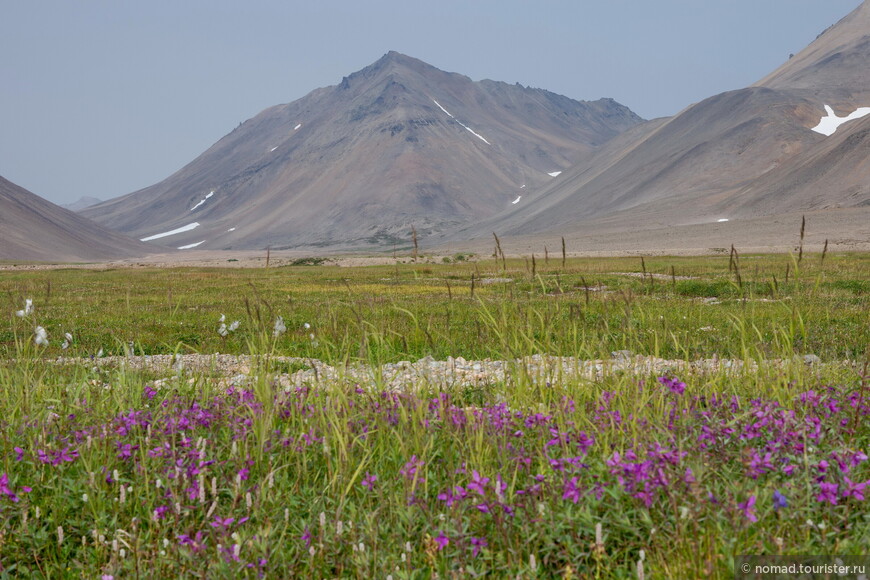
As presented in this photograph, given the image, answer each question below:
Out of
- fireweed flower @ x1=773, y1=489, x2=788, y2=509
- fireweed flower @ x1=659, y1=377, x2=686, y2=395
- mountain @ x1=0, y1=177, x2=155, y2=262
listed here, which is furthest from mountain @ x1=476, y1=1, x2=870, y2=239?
fireweed flower @ x1=773, y1=489, x2=788, y2=509

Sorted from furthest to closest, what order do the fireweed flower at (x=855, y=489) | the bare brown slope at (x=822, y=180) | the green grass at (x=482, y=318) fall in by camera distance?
the bare brown slope at (x=822, y=180) < the green grass at (x=482, y=318) < the fireweed flower at (x=855, y=489)

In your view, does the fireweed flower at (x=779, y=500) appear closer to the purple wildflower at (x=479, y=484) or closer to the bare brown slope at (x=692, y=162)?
the purple wildflower at (x=479, y=484)

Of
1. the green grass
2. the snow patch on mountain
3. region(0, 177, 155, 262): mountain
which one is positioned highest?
the snow patch on mountain

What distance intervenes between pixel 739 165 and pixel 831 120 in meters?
34.5

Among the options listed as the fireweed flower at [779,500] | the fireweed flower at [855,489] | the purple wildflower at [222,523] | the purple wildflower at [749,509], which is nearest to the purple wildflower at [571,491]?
the purple wildflower at [749,509]

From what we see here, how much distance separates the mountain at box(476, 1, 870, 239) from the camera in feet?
397

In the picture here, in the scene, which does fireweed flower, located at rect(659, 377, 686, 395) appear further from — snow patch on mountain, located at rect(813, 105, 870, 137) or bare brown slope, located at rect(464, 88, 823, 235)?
snow patch on mountain, located at rect(813, 105, 870, 137)

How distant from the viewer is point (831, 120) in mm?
165750

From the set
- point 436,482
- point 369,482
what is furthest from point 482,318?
point 369,482

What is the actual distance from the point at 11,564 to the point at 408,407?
9.53 feet

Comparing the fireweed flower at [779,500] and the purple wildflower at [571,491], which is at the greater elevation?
the fireweed flower at [779,500]

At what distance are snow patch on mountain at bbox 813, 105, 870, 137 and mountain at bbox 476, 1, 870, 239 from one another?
25cm

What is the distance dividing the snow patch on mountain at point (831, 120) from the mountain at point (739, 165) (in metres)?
0.25

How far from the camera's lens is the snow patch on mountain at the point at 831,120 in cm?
16025
